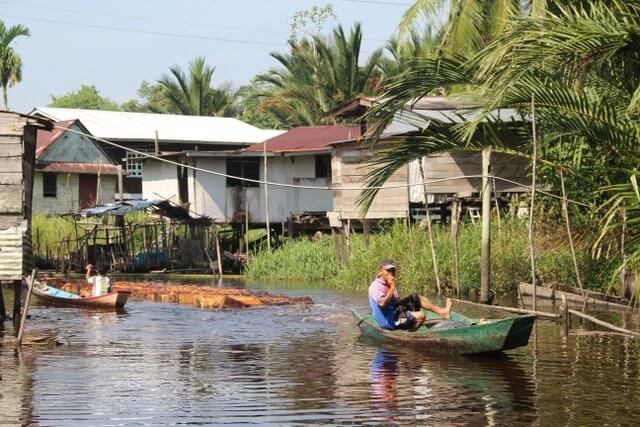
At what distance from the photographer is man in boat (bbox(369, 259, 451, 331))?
14.8m

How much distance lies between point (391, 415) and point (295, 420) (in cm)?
99

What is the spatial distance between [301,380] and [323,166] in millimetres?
25584

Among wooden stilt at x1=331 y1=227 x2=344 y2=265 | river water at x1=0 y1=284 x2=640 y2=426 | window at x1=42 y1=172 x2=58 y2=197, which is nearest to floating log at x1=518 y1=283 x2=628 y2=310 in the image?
river water at x1=0 y1=284 x2=640 y2=426

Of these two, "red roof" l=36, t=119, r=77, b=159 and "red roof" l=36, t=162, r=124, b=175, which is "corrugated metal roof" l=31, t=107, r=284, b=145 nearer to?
"red roof" l=36, t=162, r=124, b=175

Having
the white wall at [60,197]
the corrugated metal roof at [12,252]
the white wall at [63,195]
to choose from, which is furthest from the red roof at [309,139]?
the corrugated metal roof at [12,252]

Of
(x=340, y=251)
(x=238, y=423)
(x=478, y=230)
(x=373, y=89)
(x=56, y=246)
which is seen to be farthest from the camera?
(x=373, y=89)

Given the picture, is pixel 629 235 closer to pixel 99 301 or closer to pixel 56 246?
pixel 99 301

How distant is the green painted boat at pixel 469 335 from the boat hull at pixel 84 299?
26.4ft

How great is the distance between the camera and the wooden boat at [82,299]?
2172 centimetres

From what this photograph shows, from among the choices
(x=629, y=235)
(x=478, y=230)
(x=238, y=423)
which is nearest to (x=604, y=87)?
(x=629, y=235)

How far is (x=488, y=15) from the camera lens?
75.0 feet

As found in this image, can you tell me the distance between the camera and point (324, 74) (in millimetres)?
40125

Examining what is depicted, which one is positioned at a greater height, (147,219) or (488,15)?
(488,15)

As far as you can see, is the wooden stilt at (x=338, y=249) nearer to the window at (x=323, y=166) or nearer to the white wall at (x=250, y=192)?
the white wall at (x=250, y=192)
